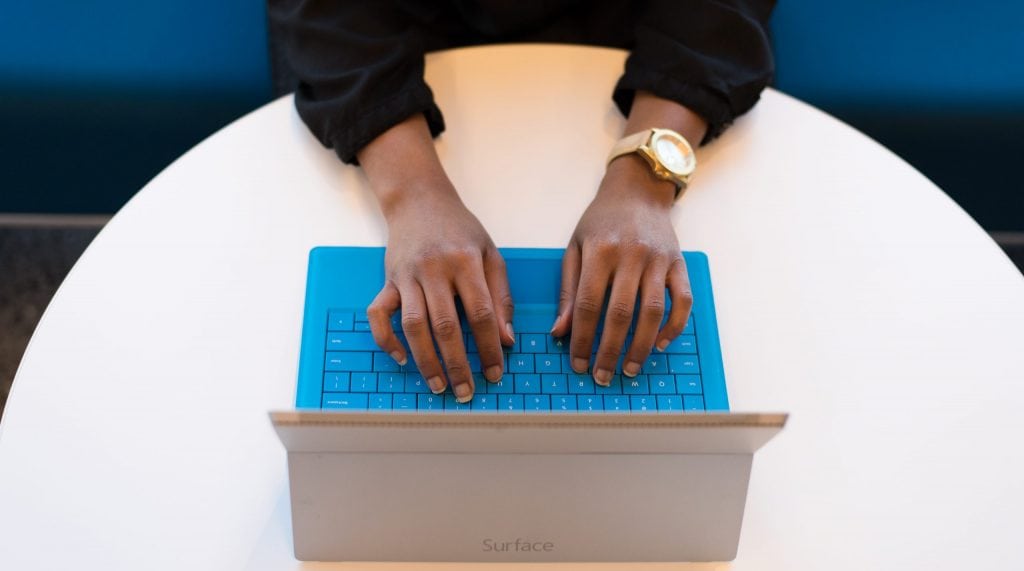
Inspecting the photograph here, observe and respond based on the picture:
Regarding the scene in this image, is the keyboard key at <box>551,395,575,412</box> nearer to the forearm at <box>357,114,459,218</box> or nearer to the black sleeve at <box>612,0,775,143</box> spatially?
the forearm at <box>357,114,459,218</box>

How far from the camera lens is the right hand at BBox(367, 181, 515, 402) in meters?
0.82

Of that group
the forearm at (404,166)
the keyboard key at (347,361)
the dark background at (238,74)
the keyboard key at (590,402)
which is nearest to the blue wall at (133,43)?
the dark background at (238,74)


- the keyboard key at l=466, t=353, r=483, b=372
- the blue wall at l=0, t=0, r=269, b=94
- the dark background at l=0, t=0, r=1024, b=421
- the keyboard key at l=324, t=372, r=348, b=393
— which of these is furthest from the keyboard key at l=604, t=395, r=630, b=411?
the blue wall at l=0, t=0, r=269, b=94

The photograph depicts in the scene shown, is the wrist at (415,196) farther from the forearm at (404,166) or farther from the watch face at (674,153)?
the watch face at (674,153)

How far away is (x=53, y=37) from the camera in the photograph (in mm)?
1526

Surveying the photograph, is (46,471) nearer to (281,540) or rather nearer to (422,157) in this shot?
(281,540)

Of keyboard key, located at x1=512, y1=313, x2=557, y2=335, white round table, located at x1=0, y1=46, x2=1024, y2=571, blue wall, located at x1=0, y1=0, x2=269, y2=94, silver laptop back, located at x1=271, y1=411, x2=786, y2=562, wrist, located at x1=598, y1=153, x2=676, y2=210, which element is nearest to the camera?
silver laptop back, located at x1=271, y1=411, x2=786, y2=562

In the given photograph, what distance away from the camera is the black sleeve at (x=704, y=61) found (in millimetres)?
1044

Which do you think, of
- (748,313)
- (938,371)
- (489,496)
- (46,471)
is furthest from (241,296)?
(938,371)

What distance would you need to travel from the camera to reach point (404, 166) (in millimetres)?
974

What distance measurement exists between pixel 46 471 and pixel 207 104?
0.96 metres

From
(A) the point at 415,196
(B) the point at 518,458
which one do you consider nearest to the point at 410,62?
(A) the point at 415,196

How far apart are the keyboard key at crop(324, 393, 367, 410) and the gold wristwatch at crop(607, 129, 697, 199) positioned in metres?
0.37

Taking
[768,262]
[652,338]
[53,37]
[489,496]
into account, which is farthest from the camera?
[53,37]
